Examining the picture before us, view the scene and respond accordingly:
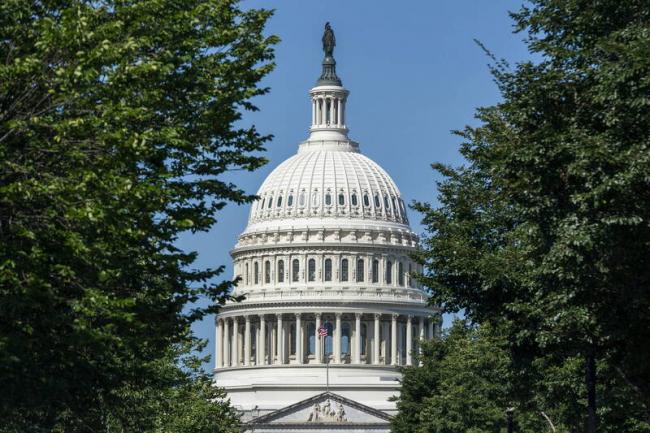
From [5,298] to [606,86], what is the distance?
46.6 feet

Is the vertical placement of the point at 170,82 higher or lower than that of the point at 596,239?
higher

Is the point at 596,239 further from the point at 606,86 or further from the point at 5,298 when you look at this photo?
the point at 5,298

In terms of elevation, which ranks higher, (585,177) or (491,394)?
(491,394)

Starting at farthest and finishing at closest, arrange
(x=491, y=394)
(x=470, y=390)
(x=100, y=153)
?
(x=470, y=390) → (x=491, y=394) → (x=100, y=153)

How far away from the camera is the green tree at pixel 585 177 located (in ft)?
141

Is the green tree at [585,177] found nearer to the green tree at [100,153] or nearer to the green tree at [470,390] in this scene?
the green tree at [100,153]

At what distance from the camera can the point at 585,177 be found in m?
43.8

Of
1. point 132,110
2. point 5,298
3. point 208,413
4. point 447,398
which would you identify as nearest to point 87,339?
point 5,298

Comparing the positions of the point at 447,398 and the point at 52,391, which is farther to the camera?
the point at 447,398

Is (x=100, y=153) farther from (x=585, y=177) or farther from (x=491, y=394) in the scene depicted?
(x=491, y=394)

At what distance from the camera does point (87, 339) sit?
134 feet

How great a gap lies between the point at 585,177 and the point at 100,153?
36.4 feet

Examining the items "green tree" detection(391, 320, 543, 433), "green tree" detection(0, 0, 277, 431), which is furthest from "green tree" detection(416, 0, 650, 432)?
"green tree" detection(391, 320, 543, 433)

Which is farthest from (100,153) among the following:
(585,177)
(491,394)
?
(491,394)
